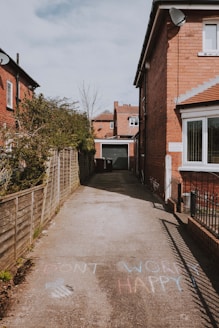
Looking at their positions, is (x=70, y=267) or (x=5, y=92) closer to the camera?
(x=70, y=267)

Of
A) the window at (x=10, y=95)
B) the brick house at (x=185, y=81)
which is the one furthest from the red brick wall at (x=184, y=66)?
the window at (x=10, y=95)

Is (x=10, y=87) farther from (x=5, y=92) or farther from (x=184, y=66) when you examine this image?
(x=184, y=66)

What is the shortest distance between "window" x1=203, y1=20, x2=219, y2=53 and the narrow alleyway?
6.45 metres

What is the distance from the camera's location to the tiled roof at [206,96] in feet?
28.2

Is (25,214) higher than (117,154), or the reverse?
(117,154)

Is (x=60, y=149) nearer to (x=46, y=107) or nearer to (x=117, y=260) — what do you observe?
(x=117, y=260)

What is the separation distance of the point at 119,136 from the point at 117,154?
8.24 m

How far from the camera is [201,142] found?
888 centimetres

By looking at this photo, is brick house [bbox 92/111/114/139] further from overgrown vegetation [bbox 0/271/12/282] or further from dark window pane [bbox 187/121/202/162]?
overgrown vegetation [bbox 0/271/12/282]

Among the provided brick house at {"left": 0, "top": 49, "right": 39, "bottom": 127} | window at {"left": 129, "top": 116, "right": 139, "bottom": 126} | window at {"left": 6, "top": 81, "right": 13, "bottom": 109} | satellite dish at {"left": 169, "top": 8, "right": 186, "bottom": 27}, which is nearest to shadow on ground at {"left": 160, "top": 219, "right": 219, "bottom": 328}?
satellite dish at {"left": 169, "top": 8, "right": 186, "bottom": 27}

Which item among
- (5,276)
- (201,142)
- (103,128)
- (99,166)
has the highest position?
(103,128)

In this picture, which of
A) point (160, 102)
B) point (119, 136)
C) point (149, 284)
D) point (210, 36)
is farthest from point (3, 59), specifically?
point (119, 136)

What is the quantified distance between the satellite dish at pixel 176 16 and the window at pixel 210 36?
1.08m

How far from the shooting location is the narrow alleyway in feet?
10.6
